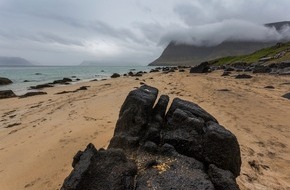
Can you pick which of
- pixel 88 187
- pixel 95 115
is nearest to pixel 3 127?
pixel 95 115

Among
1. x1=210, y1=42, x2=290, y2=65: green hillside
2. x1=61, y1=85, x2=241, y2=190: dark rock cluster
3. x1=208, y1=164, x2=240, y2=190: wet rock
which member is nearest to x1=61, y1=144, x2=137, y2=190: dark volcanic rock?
x1=61, y1=85, x2=241, y2=190: dark rock cluster

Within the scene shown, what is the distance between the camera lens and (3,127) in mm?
11281

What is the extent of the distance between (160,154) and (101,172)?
1284 mm

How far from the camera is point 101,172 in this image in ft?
14.1

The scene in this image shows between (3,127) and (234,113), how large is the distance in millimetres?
10039

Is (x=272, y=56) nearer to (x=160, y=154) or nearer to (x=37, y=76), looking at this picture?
(x=37, y=76)

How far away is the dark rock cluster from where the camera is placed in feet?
13.7

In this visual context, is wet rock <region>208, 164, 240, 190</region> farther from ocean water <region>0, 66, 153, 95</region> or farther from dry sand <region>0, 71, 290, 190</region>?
ocean water <region>0, 66, 153, 95</region>

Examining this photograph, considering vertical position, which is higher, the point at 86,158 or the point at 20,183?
the point at 86,158

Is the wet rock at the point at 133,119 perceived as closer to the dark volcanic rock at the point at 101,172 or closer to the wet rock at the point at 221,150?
the dark volcanic rock at the point at 101,172

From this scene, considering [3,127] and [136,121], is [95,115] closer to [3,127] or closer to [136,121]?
[3,127]

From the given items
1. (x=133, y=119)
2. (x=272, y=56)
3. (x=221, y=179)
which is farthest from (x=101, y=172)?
(x=272, y=56)

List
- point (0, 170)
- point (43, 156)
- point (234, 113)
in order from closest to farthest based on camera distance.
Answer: point (0, 170), point (43, 156), point (234, 113)

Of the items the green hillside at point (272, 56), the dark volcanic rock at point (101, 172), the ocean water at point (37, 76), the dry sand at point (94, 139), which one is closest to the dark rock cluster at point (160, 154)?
the dark volcanic rock at point (101, 172)
